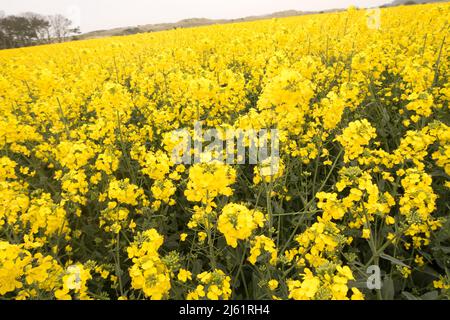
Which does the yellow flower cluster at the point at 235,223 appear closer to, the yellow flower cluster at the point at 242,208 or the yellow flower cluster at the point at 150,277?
the yellow flower cluster at the point at 242,208

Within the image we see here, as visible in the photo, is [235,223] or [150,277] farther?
→ [235,223]

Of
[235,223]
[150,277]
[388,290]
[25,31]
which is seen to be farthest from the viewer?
[25,31]

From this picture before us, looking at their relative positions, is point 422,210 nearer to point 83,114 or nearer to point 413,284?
point 413,284

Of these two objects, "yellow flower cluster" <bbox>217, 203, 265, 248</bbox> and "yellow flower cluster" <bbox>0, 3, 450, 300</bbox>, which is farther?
"yellow flower cluster" <bbox>0, 3, 450, 300</bbox>

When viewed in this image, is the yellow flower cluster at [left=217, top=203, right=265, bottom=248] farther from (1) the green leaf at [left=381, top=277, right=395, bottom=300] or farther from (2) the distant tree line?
(2) the distant tree line

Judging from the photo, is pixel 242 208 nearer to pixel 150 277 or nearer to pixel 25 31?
pixel 150 277

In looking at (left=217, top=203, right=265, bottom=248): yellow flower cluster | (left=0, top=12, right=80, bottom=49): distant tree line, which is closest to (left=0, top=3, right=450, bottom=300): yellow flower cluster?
(left=217, top=203, right=265, bottom=248): yellow flower cluster

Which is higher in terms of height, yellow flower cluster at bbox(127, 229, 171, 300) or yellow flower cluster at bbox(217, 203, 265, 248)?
yellow flower cluster at bbox(217, 203, 265, 248)

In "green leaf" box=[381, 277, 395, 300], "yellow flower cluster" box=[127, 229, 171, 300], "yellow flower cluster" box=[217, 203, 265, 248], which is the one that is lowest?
Result: "green leaf" box=[381, 277, 395, 300]

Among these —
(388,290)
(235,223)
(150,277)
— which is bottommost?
(388,290)

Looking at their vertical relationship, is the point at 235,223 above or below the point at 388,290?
above

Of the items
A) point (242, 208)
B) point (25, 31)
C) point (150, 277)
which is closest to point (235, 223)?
point (242, 208)

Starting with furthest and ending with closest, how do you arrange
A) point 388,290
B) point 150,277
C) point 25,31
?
point 25,31, point 388,290, point 150,277

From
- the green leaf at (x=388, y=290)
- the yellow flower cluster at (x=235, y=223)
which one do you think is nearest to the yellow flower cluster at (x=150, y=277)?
the yellow flower cluster at (x=235, y=223)
